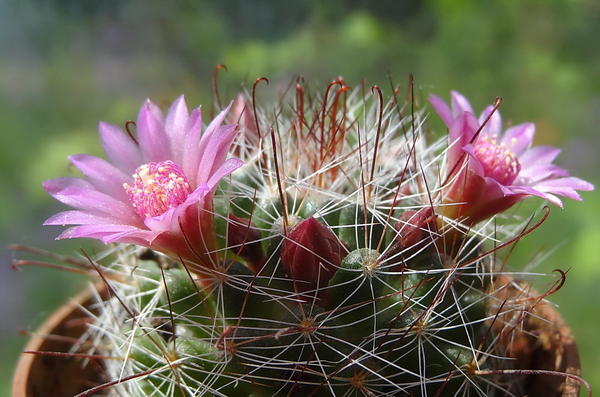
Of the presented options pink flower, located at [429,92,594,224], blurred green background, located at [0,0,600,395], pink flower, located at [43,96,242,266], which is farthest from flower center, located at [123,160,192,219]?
blurred green background, located at [0,0,600,395]

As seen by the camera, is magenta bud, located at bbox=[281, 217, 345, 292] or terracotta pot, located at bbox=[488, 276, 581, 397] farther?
terracotta pot, located at bbox=[488, 276, 581, 397]

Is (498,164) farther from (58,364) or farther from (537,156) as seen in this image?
(58,364)

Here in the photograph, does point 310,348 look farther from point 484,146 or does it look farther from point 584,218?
point 584,218

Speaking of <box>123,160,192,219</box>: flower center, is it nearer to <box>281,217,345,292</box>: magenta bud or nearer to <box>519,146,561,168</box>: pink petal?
<box>281,217,345,292</box>: magenta bud

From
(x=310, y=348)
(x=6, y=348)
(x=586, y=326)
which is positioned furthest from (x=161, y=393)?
(x=586, y=326)

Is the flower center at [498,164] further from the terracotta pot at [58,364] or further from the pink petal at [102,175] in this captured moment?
the terracotta pot at [58,364]

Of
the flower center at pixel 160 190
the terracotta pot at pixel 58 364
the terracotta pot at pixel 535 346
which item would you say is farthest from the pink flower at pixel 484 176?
the terracotta pot at pixel 58 364
